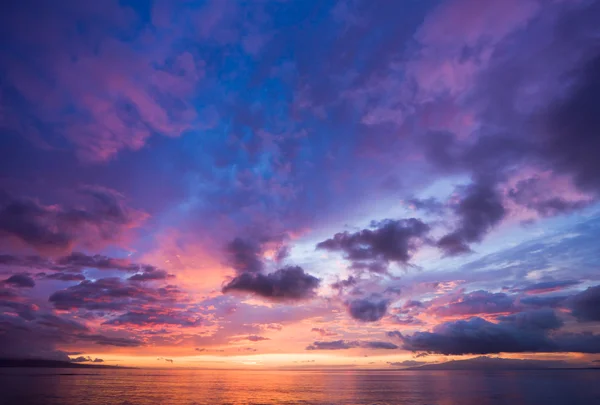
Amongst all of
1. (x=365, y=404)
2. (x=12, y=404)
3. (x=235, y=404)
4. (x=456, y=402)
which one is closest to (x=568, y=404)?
(x=456, y=402)

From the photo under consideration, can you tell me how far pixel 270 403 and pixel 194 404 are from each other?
19.9m

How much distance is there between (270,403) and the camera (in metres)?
100

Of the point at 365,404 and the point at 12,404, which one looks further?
the point at 365,404

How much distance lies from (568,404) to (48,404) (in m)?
133

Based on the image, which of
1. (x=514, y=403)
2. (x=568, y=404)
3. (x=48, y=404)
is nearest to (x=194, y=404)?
(x=48, y=404)

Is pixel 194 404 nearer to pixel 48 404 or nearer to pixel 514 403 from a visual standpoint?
pixel 48 404

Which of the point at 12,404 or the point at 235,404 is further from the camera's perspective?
the point at 235,404

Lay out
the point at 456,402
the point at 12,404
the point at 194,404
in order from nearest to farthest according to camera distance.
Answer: the point at 12,404 < the point at 194,404 < the point at 456,402

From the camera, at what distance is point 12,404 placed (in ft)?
287

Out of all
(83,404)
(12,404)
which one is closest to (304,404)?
(83,404)

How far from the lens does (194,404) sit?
9550 centimetres

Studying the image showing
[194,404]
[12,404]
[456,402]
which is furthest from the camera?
[456,402]

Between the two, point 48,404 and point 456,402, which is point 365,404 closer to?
point 456,402

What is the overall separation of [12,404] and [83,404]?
603 inches
